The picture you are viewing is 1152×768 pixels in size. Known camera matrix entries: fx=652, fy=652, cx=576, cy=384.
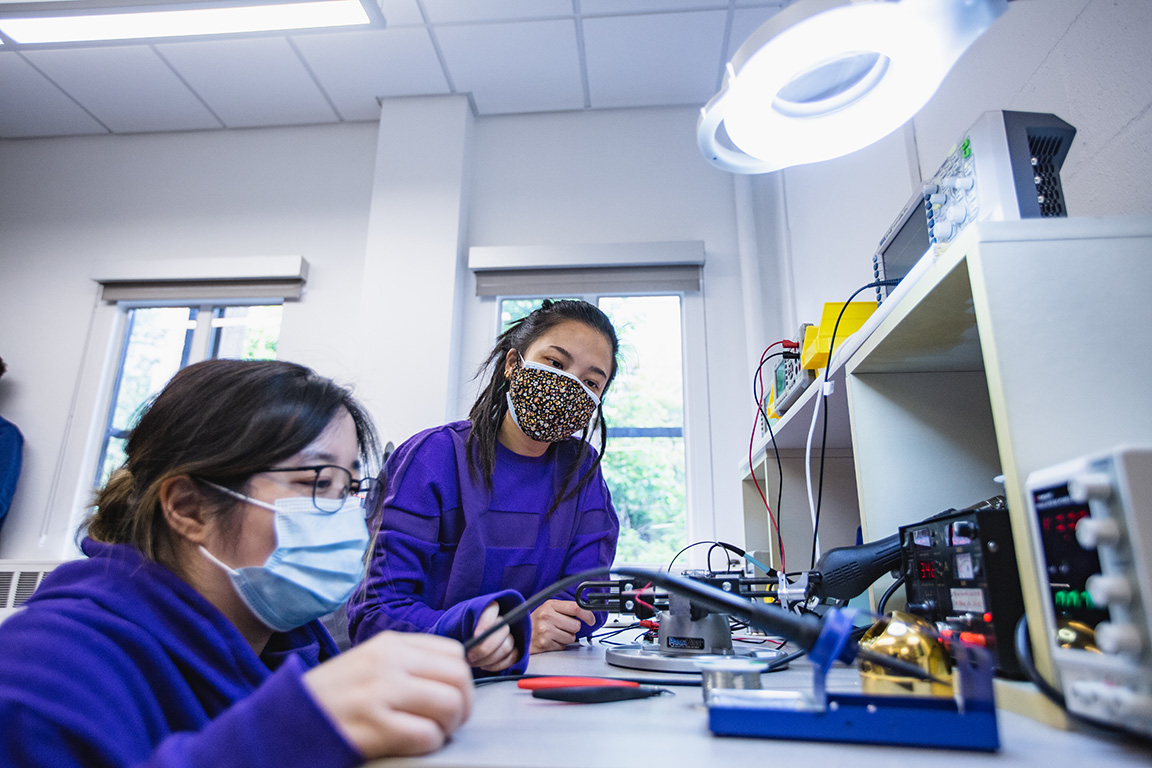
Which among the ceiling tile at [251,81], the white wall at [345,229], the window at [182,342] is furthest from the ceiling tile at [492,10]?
the window at [182,342]

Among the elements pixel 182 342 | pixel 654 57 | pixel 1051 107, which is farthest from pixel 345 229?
pixel 1051 107

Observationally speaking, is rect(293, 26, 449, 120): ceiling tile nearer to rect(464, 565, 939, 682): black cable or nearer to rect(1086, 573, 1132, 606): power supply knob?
rect(464, 565, 939, 682): black cable

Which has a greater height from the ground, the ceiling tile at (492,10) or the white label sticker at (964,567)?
the ceiling tile at (492,10)

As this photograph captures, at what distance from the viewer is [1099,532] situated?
1.25 feet

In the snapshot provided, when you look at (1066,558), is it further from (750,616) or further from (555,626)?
(555,626)

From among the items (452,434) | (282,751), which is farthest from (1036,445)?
(452,434)

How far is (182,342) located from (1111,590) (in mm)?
3349

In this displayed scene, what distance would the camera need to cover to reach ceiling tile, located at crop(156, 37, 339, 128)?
8.75ft

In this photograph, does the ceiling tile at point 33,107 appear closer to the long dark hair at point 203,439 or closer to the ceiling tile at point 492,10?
the ceiling tile at point 492,10

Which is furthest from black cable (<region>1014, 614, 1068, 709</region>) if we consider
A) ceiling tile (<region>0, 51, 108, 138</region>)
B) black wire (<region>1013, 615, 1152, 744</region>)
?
ceiling tile (<region>0, 51, 108, 138</region>)

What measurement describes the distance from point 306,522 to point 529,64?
8.23 ft

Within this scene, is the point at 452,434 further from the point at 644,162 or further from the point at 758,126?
the point at 644,162

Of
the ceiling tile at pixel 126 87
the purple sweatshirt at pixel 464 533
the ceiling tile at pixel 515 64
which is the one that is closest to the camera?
the purple sweatshirt at pixel 464 533

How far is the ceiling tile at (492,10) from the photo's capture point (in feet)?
8.01
